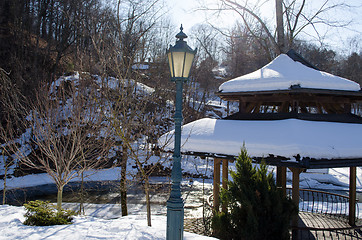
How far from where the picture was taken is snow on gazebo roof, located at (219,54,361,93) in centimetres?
729

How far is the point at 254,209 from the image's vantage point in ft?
18.0

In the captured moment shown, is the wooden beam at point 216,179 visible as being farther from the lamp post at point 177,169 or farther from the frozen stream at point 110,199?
the lamp post at point 177,169

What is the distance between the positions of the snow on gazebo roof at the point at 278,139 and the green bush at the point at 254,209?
2.60 feet

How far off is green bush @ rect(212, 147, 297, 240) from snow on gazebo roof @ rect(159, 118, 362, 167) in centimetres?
79

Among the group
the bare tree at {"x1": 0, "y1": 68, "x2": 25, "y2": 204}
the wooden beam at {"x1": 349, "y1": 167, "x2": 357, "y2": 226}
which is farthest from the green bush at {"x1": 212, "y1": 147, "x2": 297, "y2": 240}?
the bare tree at {"x1": 0, "y1": 68, "x2": 25, "y2": 204}

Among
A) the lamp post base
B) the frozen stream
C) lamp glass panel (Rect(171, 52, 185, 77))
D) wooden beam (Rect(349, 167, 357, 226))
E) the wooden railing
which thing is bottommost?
the frozen stream

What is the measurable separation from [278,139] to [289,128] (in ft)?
1.67

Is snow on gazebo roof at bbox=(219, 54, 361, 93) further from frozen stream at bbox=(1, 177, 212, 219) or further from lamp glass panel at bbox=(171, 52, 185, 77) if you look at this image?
frozen stream at bbox=(1, 177, 212, 219)

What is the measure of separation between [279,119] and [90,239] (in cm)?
531

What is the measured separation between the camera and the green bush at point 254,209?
541 cm

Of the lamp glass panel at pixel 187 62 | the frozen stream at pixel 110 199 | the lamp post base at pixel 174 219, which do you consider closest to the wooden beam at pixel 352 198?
the frozen stream at pixel 110 199

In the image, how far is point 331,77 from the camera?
7.78 metres

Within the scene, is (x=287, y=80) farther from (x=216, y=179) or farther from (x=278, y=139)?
(x=216, y=179)

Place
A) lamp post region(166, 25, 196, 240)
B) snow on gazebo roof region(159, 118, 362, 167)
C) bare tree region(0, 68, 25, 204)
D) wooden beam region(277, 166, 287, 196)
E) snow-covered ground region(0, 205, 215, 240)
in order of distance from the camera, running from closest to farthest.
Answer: lamp post region(166, 25, 196, 240) → snow-covered ground region(0, 205, 215, 240) → snow on gazebo roof region(159, 118, 362, 167) → wooden beam region(277, 166, 287, 196) → bare tree region(0, 68, 25, 204)
